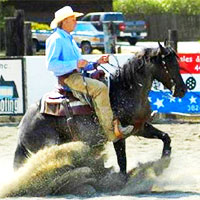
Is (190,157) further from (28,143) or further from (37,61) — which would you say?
(37,61)

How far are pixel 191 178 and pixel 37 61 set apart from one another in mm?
6378

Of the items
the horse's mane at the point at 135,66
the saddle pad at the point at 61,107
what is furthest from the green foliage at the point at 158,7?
the saddle pad at the point at 61,107

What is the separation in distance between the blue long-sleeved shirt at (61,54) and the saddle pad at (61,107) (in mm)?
320

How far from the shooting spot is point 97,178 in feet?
25.6

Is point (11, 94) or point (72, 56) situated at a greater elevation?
point (72, 56)

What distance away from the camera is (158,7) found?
5291cm

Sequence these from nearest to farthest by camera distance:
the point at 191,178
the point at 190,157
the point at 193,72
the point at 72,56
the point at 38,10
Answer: the point at 72,56 < the point at 191,178 < the point at 190,157 < the point at 193,72 < the point at 38,10

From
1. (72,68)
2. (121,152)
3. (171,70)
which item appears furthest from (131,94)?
(72,68)

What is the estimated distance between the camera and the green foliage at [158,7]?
5269 cm

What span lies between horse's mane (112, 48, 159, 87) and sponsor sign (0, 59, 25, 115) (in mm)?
6348

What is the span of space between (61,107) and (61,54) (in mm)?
566

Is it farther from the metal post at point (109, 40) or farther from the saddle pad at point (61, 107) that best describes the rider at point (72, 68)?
the metal post at point (109, 40)

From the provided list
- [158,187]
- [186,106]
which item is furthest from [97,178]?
[186,106]


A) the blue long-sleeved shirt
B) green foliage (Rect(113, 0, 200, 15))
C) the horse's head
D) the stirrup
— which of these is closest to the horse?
the horse's head
